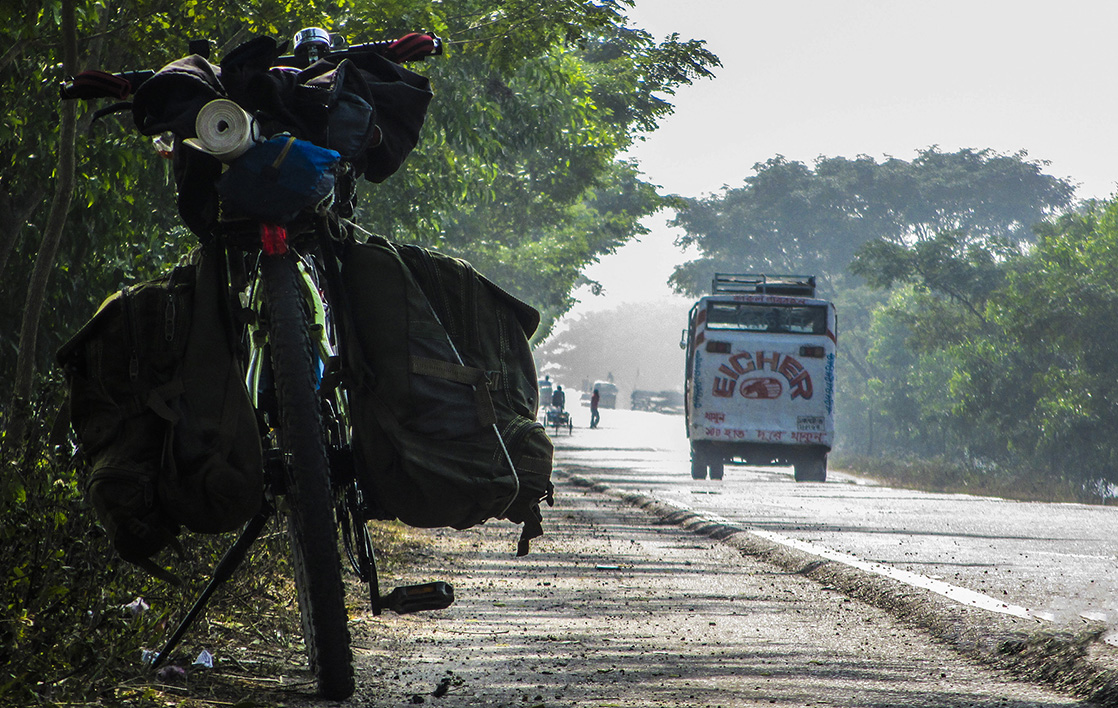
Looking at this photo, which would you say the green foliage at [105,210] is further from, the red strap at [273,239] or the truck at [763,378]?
the truck at [763,378]

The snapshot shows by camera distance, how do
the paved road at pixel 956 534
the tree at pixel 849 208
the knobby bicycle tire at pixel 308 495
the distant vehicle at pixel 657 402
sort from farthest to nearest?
1. the distant vehicle at pixel 657 402
2. the tree at pixel 849 208
3. the paved road at pixel 956 534
4. the knobby bicycle tire at pixel 308 495

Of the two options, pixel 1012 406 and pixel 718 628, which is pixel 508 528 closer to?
pixel 718 628

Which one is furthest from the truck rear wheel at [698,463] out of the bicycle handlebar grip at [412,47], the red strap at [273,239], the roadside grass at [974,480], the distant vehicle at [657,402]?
the distant vehicle at [657,402]

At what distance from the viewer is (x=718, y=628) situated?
15.9 ft

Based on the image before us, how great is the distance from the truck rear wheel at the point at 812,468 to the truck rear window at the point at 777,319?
2.59 metres

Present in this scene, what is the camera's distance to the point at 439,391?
3.29m

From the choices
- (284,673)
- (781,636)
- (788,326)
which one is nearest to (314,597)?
(284,673)

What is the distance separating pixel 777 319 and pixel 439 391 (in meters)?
20.9

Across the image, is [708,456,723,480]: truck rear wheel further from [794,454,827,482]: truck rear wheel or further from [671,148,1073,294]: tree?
[671,148,1073,294]: tree

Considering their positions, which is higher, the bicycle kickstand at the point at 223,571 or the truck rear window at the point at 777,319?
the truck rear window at the point at 777,319

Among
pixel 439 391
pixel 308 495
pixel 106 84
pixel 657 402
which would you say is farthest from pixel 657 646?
pixel 657 402

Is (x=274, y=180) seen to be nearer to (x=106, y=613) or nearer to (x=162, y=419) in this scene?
(x=162, y=419)

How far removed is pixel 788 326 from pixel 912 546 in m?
15.1

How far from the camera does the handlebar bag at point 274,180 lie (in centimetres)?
325
